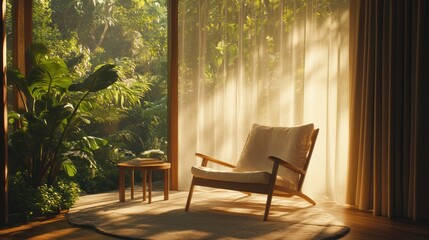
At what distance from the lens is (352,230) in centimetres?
353

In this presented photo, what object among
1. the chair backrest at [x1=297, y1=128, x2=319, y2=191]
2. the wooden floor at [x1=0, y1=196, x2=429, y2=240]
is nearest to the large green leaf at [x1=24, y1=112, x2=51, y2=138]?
the wooden floor at [x1=0, y1=196, x2=429, y2=240]

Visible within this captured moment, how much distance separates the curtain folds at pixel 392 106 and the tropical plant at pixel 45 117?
81.4 inches

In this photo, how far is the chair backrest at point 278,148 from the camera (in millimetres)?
4316

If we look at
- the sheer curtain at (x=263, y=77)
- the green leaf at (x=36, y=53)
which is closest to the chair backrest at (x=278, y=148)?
the sheer curtain at (x=263, y=77)

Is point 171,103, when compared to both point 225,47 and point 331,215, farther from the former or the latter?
point 331,215

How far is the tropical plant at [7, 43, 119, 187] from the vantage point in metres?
4.02

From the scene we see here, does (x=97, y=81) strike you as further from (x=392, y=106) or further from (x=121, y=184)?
(x=392, y=106)

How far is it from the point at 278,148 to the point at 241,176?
706 mm

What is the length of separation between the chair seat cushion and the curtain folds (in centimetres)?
70

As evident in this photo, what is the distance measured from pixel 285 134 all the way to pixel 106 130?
3268 mm

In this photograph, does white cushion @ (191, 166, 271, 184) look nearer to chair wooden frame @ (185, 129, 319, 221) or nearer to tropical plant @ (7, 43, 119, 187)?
chair wooden frame @ (185, 129, 319, 221)

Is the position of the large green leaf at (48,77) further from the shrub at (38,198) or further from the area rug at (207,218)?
the area rug at (207,218)

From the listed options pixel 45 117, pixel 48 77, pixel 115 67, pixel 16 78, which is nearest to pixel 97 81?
pixel 48 77

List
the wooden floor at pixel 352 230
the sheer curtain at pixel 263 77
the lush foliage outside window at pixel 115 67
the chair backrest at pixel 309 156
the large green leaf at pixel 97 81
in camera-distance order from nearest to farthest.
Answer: the wooden floor at pixel 352 230 < the large green leaf at pixel 97 81 < the chair backrest at pixel 309 156 < the sheer curtain at pixel 263 77 < the lush foliage outside window at pixel 115 67
